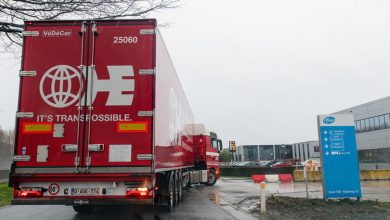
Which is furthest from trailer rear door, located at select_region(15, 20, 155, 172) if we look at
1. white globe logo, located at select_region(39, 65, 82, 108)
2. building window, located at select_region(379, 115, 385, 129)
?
building window, located at select_region(379, 115, 385, 129)

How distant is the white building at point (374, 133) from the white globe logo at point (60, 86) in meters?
41.7

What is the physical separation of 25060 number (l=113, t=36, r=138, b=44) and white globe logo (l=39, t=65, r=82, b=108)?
972mm

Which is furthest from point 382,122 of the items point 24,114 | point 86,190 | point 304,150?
point 304,150

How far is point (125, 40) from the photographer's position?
7.29 meters

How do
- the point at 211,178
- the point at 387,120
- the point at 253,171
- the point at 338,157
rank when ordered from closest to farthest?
the point at 338,157, the point at 211,178, the point at 253,171, the point at 387,120

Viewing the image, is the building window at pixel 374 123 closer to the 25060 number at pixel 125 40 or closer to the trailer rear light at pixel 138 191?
the 25060 number at pixel 125 40

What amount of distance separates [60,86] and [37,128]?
2.91ft

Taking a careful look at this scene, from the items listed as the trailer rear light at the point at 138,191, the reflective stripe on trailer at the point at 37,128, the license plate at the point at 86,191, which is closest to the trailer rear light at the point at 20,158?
the reflective stripe on trailer at the point at 37,128

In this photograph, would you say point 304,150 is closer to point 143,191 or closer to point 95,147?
point 143,191

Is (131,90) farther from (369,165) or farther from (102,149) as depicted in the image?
(369,165)

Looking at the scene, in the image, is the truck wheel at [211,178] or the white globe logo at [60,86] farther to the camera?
the truck wheel at [211,178]

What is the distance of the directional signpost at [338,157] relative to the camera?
11.7 metres

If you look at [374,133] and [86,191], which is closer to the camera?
[86,191]

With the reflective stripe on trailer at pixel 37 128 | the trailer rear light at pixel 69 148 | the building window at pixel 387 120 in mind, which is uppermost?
the building window at pixel 387 120
